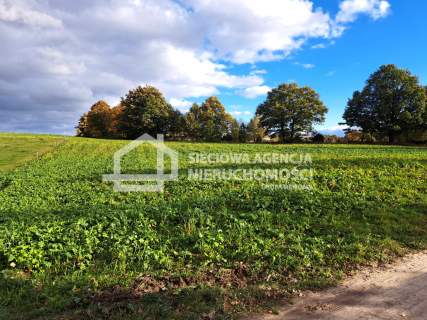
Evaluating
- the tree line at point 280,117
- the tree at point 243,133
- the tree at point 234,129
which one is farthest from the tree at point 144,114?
the tree at point 243,133

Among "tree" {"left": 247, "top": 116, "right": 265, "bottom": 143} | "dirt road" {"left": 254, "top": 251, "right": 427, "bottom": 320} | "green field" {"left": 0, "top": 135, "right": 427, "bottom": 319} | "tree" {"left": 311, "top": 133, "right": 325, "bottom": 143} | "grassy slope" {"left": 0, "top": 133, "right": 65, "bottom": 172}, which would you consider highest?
"tree" {"left": 247, "top": 116, "right": 265, "bottom": 143}

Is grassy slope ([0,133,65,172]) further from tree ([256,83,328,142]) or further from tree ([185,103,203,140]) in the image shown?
tree ([256,83,328,142])

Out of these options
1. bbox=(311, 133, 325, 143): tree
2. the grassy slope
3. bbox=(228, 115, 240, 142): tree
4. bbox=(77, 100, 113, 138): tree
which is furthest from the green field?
bbox=(77, 100, 113, 138): tree

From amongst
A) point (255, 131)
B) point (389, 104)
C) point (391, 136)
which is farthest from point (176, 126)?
point (391, 136)

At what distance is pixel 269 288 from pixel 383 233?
4.61 m

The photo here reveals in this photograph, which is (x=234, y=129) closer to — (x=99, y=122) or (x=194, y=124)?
(x=194, y=124)

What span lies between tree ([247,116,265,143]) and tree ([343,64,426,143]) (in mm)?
17634

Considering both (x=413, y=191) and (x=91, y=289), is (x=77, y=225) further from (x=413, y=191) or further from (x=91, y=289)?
(x=413, y=191)

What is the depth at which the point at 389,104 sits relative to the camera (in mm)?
52938

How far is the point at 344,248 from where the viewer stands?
7.09 meters

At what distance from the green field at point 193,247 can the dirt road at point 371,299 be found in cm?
36

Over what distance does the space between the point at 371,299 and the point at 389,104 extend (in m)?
57.1

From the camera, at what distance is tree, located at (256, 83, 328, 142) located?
62375mm

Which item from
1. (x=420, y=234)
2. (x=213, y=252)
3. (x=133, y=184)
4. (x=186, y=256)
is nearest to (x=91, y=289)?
(x=186, y=256)
